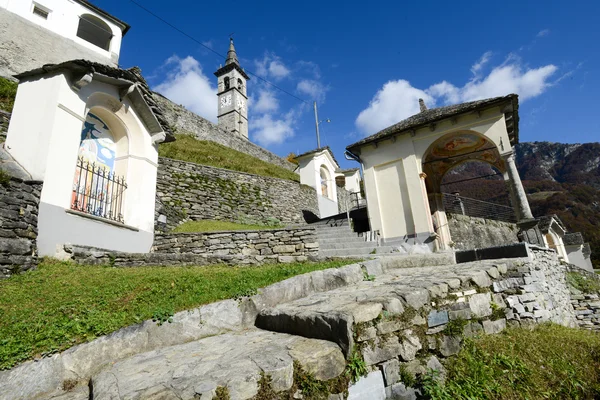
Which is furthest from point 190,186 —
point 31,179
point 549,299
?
point 549,299

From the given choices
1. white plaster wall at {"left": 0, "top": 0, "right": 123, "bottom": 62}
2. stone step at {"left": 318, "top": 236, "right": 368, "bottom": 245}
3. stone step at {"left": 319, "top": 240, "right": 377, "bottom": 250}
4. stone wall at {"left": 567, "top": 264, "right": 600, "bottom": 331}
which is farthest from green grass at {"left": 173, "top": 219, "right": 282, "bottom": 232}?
white plaster wall at {"left": 0, "top": 0, "right": 123, "bottom": 62}

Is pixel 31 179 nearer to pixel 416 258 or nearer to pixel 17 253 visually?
pixel 17 253

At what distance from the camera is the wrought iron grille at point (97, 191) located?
6.93m

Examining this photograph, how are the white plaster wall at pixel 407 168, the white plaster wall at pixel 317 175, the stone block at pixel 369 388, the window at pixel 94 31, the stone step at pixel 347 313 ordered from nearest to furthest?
the stone block at pixel 369 388 < the stone step at pixel 347 313 < the white plaster wall at pixel 407 168 < the white plaster wall at pixel 317 175 < the window at pixel 94 31

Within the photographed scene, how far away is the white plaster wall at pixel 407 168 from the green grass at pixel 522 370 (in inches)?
272

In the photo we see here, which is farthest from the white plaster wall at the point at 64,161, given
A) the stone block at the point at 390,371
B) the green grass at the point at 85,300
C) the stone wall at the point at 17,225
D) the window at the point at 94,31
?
the window at the point at 94,31

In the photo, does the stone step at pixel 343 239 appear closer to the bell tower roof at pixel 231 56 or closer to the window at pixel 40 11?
the window at pixel 40 11

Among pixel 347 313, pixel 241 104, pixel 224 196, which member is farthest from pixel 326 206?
pixel 241 104

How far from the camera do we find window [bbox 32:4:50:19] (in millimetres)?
17609

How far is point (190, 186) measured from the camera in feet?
42.2

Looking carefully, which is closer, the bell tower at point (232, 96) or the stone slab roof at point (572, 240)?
the stone slab roof at point (572, 240)

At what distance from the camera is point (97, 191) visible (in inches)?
291

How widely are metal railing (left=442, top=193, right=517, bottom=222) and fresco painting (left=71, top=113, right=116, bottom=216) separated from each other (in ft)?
53.9

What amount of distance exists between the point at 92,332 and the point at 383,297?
290 cm
